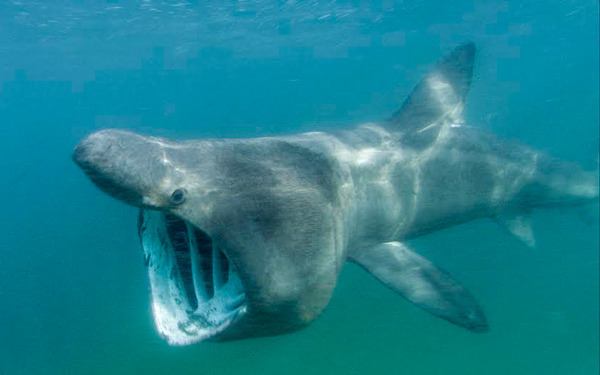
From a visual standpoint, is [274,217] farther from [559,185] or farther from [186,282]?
[559,185]

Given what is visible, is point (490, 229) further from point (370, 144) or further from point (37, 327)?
point (37, 327)

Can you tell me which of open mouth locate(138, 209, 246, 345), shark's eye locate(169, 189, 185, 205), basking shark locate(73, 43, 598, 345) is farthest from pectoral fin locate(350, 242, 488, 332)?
shark's eye locate(169, 189, 185, 205)

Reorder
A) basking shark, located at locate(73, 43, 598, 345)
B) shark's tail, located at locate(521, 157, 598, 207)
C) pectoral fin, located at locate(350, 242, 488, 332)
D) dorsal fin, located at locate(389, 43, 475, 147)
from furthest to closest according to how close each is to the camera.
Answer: shark's tail, located at locate(521, 157, 598, 207) < dorsal fin, located at locate(389, 43, 475, 147) < pectoral fin, located at locate(350, 242, 488, 332) < basking shark, located at locate(73, 43, 598, 345)

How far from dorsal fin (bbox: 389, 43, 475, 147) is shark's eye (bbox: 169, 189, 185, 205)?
166 inches

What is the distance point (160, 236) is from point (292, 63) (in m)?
53.7

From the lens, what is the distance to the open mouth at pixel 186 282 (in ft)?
14.3

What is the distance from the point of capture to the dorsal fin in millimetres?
7598

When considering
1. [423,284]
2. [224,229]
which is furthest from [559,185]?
[224,229]

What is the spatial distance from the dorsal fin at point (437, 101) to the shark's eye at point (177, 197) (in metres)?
4.22

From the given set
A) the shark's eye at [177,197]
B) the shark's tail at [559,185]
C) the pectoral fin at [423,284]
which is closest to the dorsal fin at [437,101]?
the pectoral fin at [423,284]

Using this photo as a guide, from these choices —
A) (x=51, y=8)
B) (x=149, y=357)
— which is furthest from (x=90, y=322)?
(x=51, y=8)

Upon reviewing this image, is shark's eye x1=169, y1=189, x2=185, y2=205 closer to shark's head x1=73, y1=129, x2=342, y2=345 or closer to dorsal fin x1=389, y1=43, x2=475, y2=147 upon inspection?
shark's head x1=73, y1=129, x2=342, y2=345

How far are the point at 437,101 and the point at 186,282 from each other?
4.96 m

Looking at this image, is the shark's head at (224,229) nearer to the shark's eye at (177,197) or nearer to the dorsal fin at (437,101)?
the shark's eye at (177,197)
